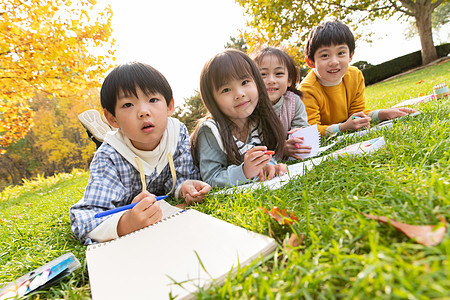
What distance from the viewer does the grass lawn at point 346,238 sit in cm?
57

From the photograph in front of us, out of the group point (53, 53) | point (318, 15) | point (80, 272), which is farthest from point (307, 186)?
point (318, 15)

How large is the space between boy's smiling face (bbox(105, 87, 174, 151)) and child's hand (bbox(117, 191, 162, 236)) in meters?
0.65

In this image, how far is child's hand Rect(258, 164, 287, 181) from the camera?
1.86m

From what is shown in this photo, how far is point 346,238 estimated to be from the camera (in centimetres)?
77

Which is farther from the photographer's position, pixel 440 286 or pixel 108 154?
pixel 108 154

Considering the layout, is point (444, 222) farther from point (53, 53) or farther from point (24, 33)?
point (24, 33)

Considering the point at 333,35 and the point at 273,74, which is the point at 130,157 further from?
the point at 333,35

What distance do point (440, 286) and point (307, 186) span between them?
33.3 inches

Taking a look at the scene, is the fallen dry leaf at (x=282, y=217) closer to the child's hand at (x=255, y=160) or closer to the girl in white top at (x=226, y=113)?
the child's hand at (x=255, y=160)

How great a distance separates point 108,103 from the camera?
1899mm

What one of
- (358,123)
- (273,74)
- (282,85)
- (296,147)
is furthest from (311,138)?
(273,74)

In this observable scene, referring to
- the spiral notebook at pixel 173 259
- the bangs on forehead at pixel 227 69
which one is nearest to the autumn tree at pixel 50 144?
the bangs on forehead at pixel 227 69

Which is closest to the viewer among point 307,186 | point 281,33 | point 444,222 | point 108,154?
point 444,222

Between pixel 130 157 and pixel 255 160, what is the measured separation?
0.94m
